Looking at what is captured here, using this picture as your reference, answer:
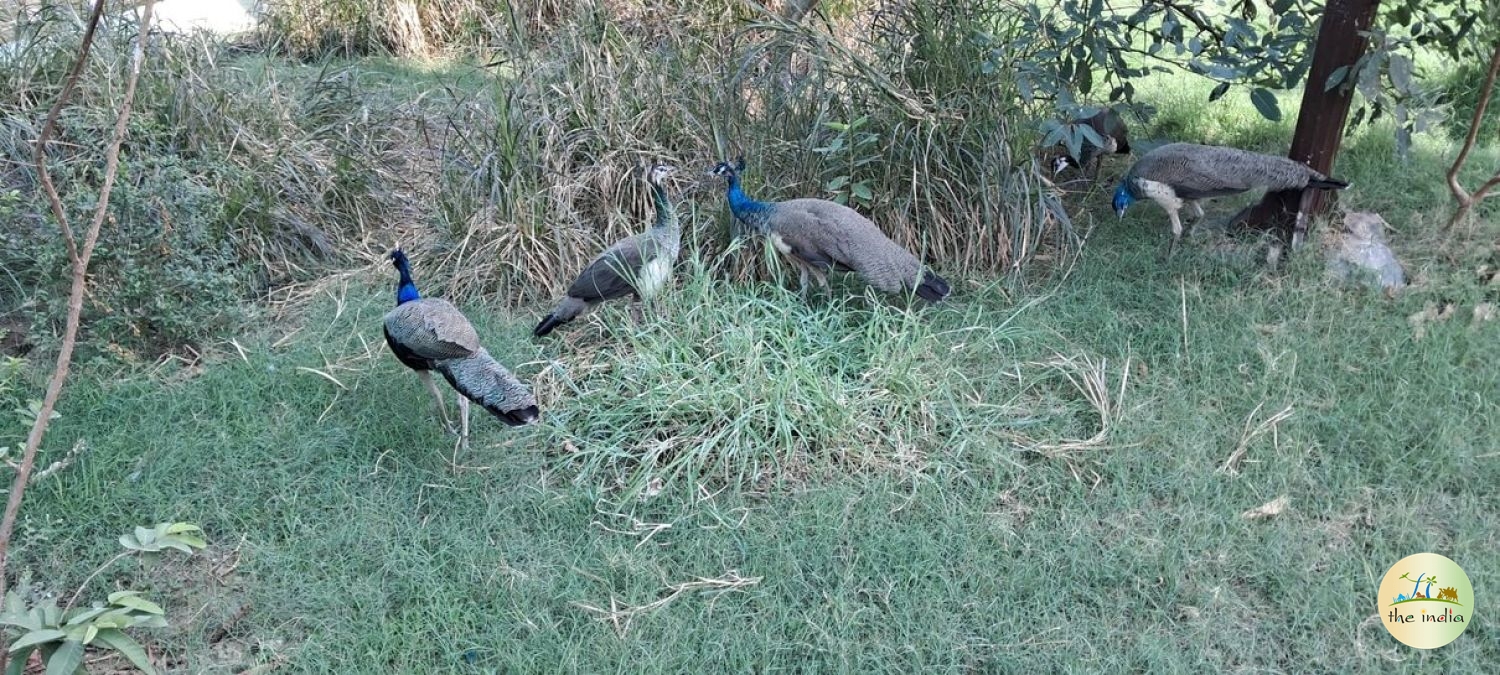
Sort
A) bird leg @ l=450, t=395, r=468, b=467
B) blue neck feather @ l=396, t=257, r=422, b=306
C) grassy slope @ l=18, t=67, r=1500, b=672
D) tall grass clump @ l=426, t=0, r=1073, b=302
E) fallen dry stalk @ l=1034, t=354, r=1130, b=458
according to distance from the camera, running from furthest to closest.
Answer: tall grass clump @ l=426, t=0, r=1073, b=302
blue neck feather @ l=396, t=257, r=422, b=306
bird leg @ l=450, t=395, r=468, b=467
fallen dry stalk @ l=1034, t=354, r=1130, b=458
grassy slope @ l=18, t=67, r=1500, b=672

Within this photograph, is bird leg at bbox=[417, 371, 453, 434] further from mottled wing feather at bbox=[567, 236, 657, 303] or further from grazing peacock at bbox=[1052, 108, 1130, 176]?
grazing peacock at bbox=[1052, 108, 1130, 176]

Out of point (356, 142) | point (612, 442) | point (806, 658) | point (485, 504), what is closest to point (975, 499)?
point (806, 658)

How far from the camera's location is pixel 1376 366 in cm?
424

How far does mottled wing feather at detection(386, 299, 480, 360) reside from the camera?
3.94 m

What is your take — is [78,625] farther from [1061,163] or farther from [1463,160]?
[1463,160]

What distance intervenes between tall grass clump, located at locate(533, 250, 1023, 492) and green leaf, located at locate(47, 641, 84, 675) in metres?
1.63

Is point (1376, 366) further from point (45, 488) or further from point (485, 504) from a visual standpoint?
point (45, 488)

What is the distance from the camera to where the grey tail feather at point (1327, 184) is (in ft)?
16.1

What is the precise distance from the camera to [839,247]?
15.5 feet

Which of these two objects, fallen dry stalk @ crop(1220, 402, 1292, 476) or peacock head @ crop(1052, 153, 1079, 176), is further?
peacock head @ crop(1052, 153, 1079, 176)

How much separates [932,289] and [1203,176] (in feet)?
4.67

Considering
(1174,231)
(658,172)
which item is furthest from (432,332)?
(1174,231)

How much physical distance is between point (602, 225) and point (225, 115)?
2157 mm

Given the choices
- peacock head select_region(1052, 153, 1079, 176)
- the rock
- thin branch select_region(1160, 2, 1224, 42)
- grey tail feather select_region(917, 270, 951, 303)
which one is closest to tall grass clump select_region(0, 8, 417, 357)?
grey tail feather select_region(917, 270, 951, 303)
